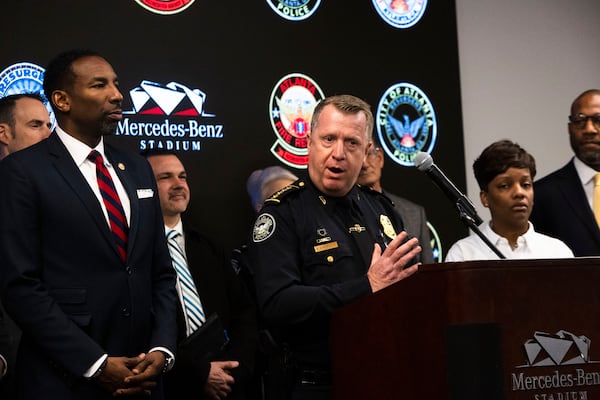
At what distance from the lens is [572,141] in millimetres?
4039

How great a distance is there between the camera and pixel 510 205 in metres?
3.38

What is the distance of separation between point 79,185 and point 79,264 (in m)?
0.24

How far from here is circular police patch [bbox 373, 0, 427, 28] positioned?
17.0 ft

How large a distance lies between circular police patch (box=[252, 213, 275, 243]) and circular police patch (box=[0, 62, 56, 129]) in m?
1.88

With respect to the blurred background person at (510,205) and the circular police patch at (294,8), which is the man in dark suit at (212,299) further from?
the circular police patch at (294,8)

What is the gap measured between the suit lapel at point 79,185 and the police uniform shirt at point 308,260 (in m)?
0.43

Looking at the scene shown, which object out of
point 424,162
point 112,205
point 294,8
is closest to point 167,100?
point 294,8

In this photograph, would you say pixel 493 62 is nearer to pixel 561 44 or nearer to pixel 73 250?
pixel 561 44

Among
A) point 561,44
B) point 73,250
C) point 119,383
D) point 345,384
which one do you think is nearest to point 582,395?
point 345,384

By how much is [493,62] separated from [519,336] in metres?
3.99

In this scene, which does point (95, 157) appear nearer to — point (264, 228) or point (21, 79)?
point (264, 228)

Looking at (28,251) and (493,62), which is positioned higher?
(493,62)

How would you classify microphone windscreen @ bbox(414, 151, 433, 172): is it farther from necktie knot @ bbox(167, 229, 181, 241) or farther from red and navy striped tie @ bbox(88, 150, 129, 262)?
necktie knot @ bbox(167, 229, 181, 241)

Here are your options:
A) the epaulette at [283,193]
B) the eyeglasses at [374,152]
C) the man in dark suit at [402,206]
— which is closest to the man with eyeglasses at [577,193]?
the man in dark suit at [402,206]
